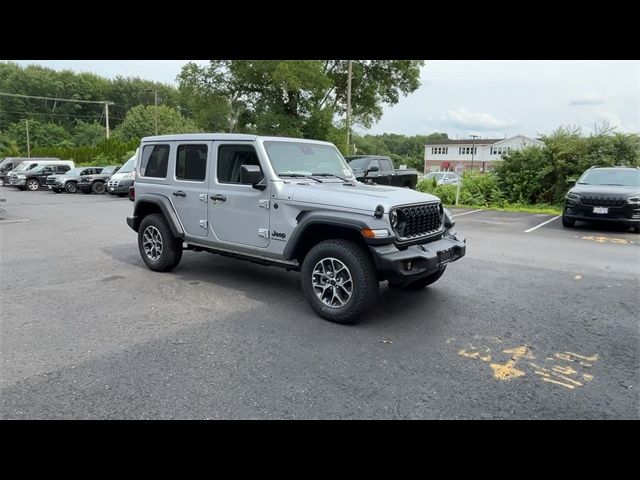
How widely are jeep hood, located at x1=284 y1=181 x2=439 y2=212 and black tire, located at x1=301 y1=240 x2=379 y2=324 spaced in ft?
1.36

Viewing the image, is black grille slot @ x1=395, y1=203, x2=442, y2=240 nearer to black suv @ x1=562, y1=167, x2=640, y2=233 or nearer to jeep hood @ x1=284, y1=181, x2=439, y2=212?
jeep hood @ x1=284, y1=181, x2=439, y2=212

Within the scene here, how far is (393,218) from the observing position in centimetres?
435

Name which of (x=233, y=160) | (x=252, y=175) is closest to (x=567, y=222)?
(x=233, y=160)

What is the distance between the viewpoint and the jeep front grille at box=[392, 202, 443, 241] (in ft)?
14.6

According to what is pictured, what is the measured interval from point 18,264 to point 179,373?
5208 millimetres

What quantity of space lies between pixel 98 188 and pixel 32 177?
5.83 metres

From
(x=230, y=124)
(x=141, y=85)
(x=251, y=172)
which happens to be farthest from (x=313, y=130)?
(x=141, y=85)

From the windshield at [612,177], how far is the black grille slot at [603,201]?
3.81ft

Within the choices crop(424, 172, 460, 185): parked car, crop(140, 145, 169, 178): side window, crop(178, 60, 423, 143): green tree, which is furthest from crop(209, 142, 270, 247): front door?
crop(178, 60, 423, 143): green tree

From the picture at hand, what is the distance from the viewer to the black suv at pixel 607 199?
10.6 m

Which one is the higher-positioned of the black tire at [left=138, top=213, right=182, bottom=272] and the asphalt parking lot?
the black tire at [left=138, top=213, right=182, bottom=272]

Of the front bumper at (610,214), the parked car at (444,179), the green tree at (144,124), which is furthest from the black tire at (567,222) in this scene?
the green tree at (144,124)

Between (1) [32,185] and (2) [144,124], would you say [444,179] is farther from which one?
(2) [144,124]

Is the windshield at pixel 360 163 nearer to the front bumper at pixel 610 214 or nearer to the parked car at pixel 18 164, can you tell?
the front bumper at pixel 610 214
